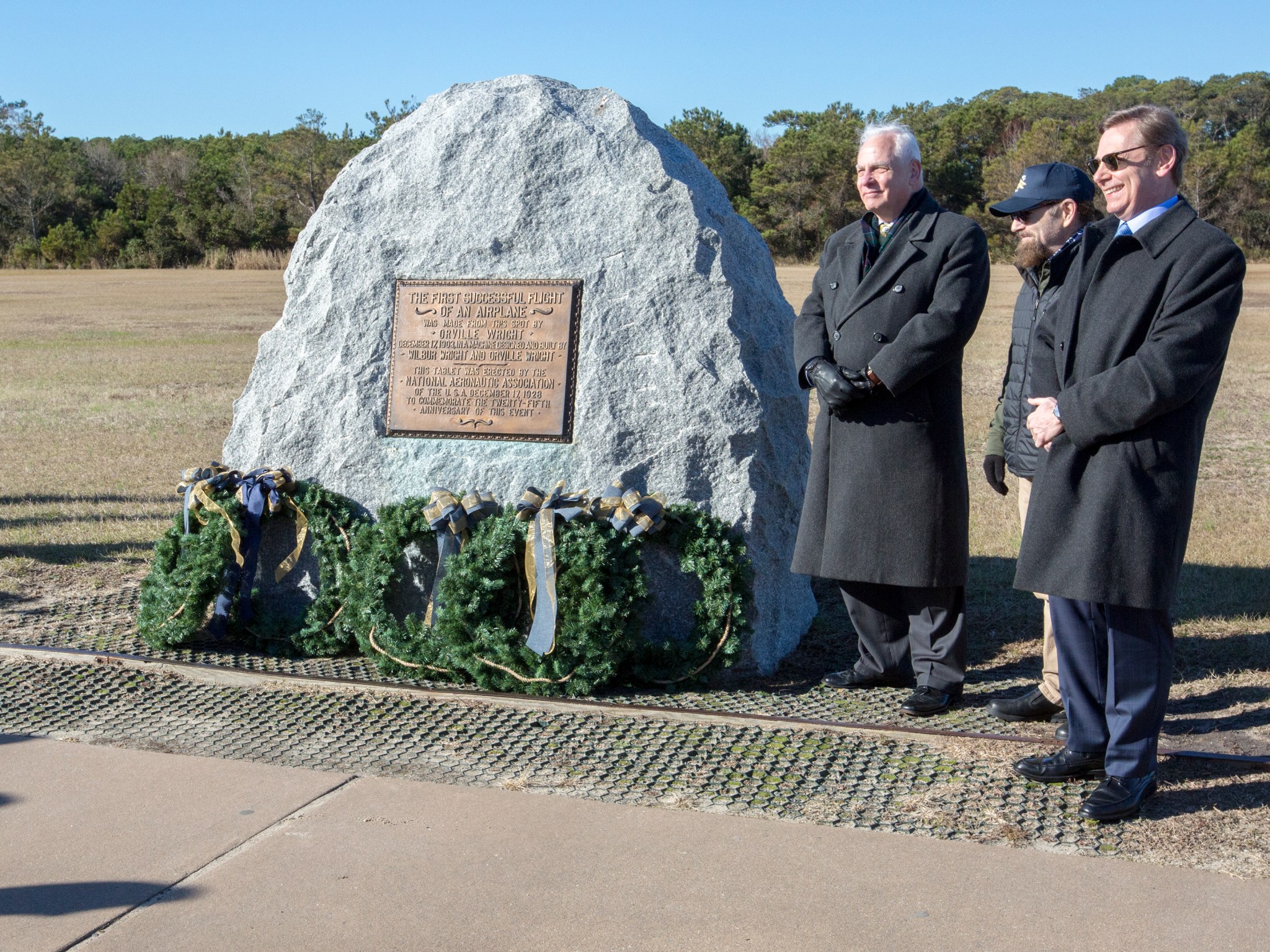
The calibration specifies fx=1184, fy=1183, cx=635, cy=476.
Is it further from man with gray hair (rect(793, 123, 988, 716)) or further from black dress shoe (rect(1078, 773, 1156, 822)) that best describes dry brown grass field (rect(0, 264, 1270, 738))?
black dress shoe (rect(1078, 773, 1156, 822))

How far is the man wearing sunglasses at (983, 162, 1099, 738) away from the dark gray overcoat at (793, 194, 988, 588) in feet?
0.48

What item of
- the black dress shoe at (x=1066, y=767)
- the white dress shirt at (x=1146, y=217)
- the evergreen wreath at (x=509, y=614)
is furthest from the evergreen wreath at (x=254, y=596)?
the white dress shirt at (x=1146, y=217)

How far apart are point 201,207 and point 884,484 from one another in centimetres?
→ 5028

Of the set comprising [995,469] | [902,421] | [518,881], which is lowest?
[518,881]

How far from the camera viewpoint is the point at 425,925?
101 inches

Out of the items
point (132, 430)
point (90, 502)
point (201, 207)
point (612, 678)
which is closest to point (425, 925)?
point (612, 678)

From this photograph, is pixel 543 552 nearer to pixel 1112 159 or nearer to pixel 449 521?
pixel 449 521

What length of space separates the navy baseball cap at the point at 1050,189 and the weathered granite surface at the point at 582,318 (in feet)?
3.66

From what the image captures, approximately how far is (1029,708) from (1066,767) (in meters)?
0.56

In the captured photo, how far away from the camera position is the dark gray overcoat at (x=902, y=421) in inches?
152

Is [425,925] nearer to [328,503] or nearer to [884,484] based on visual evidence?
[884,484]

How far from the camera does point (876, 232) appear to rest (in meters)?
4.08

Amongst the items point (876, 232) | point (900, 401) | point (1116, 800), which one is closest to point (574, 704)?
point (900, 401)

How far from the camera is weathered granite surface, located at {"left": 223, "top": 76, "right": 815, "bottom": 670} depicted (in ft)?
14.6
